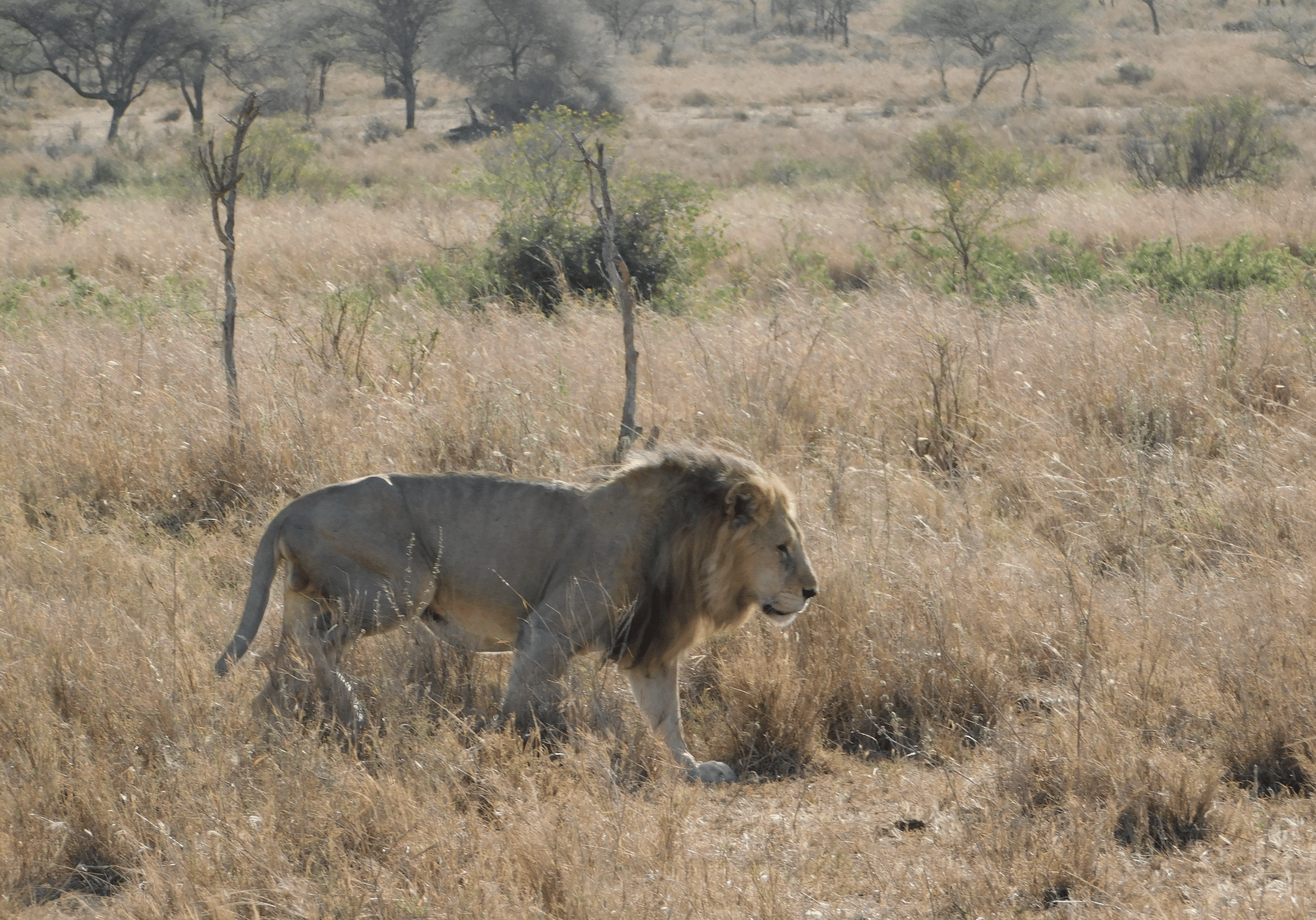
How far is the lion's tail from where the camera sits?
13.1 ft

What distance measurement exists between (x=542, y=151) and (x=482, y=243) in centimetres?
166

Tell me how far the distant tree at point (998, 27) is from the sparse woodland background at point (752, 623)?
3007 centimetres

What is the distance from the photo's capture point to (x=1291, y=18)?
150 feet

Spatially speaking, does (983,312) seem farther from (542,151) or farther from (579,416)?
(542,151)

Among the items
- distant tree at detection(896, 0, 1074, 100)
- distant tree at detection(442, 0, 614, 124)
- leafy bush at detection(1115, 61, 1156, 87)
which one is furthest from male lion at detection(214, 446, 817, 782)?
distant tree at detection(896, 0, 1074, 100)

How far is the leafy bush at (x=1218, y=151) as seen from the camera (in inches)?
715

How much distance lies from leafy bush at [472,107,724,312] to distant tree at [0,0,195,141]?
25046mm

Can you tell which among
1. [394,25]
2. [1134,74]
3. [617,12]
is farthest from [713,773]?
[617,12]

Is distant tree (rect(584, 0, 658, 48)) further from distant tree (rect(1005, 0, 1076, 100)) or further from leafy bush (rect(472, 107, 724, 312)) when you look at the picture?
leafy bush (rect(472, 107, 724, 312))

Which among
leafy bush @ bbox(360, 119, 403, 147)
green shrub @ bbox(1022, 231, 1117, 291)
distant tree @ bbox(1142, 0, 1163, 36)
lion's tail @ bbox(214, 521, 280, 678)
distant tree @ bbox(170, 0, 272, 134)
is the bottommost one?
lion's tail @ bbox(214, 521, 280, 678)

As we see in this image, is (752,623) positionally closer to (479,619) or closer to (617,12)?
(479,619)

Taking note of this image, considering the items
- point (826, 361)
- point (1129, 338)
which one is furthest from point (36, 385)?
point (1129, 338)

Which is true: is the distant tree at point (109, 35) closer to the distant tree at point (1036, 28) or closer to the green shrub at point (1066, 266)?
the distant tree at point (1036, 28)

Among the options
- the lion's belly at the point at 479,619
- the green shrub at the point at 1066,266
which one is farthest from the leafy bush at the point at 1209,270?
the lion's belly at the point at 479,619
